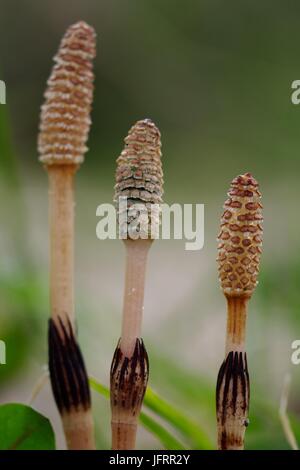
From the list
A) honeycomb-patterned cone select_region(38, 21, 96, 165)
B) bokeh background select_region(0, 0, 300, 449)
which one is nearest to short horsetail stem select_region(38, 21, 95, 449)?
honeycomb-patterned cone select_region(38, 21, 96, 165)

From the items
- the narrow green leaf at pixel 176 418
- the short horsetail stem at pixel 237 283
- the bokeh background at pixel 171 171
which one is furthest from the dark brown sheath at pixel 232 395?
the bokeh background at pixel 171 171

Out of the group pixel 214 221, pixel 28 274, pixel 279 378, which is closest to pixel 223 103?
pixel 214 221

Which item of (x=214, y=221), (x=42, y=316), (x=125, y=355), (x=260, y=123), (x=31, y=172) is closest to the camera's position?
(x=125, y=355)

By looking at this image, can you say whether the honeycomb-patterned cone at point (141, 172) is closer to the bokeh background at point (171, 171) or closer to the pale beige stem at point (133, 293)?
the pale beige stem at point (133, 293)

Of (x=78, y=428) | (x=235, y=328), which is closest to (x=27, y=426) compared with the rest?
(x=78, y=428)

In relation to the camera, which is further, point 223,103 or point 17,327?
point 223,103

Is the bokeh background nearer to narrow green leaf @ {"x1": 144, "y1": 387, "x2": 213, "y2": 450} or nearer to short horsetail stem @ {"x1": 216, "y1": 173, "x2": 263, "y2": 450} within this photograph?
narrow green leaf @ {"x1": 144, "y1": 387, "x2": 213, "y2": 450}
